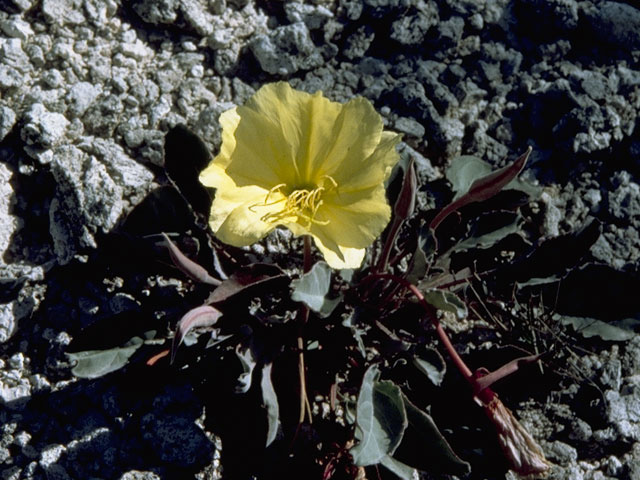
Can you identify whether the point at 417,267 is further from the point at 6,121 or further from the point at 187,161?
the point at 6,121

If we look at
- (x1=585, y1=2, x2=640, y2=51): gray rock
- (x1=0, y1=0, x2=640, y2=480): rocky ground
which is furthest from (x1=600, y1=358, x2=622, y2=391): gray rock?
(x1=585, y1=2, x2=640, y2=51): gray rock

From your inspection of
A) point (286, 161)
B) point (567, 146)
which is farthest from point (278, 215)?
point (567, 146)

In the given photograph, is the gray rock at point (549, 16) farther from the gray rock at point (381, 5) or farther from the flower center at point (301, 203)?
the flower center at point (301, 203)

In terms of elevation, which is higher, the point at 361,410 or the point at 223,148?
the point at 223,148

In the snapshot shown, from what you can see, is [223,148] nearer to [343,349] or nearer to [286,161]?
[286,161]

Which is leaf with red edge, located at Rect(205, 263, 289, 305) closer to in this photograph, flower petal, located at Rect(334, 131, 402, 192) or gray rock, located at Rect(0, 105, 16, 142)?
flower petal, located at Rect(334, 131, 402, 192)

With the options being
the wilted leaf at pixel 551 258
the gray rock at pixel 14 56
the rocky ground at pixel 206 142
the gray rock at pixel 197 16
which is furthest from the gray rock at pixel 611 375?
the gray rock at pixel 14 56
